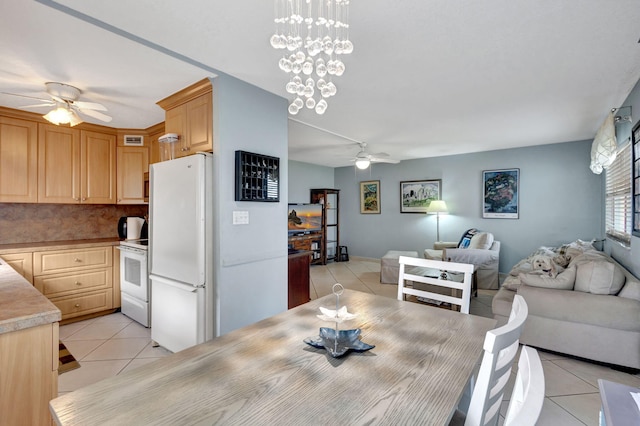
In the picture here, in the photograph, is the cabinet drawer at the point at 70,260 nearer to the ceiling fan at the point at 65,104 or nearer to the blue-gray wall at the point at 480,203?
the ceiling fan at the point at 65,104

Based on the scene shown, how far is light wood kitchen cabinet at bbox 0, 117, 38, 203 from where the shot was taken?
9.95 ft

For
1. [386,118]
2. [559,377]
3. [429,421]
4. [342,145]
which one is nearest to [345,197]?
[342,145]

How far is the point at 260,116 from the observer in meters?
2.59

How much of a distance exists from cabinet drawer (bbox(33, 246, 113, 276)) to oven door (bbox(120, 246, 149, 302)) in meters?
0.22

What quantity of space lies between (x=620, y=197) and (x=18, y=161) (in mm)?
6620

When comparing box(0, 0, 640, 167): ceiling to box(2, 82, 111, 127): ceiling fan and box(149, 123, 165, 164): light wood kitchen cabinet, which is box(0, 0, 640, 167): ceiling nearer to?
box(2, 82, 111, 127): ceiling fan

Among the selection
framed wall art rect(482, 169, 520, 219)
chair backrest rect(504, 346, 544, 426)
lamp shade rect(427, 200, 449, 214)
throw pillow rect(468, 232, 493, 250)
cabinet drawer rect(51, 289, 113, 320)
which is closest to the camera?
chair backrest rect(504, 346, 544, 426)

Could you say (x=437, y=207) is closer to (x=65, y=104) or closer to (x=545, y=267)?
(x=545, y=267)

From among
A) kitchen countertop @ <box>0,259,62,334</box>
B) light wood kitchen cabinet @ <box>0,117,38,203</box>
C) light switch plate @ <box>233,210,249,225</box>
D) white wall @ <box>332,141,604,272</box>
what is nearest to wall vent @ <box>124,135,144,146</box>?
light wood kitchen cabinet @ <box>0,117,38,203</box>

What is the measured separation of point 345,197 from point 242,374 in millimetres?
6759

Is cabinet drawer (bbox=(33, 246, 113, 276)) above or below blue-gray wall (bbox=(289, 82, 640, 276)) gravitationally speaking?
below

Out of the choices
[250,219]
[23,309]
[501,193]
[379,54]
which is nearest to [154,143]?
[250,219]

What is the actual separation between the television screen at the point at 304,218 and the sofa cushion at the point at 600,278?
15.4 ft

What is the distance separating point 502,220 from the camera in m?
5.37
